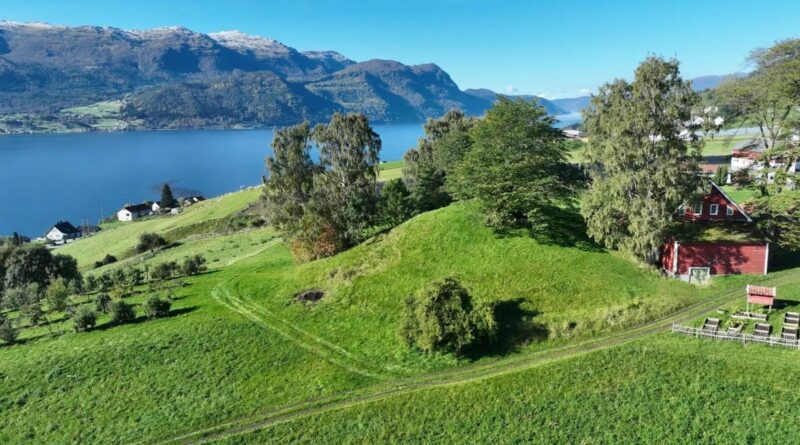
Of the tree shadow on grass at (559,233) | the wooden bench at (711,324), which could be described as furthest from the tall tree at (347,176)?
the wooden bench at (711,324)

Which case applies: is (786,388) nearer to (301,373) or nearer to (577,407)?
(577,407)

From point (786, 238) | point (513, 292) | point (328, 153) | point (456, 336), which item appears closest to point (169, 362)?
point (456, 336)

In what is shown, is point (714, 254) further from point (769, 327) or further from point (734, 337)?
point (734, 337)

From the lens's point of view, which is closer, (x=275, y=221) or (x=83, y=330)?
(x=83, y=330)

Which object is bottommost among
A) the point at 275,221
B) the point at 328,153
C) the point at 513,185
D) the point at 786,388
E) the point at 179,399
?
the point at 179,399

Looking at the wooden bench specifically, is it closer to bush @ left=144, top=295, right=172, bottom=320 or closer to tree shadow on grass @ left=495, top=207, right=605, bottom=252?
tree shadow on grass @ left=495, top=207, right=605, bottom=252

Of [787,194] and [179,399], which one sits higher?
[787,194]

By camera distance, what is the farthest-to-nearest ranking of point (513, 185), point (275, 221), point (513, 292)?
point (275, 221)
point (513, 185)
point (513, 292)

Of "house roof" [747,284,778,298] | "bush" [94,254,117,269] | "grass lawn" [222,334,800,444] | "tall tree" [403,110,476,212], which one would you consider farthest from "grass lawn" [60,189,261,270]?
"house roof" [747,284,778,298]

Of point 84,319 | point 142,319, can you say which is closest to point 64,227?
point 84,319
